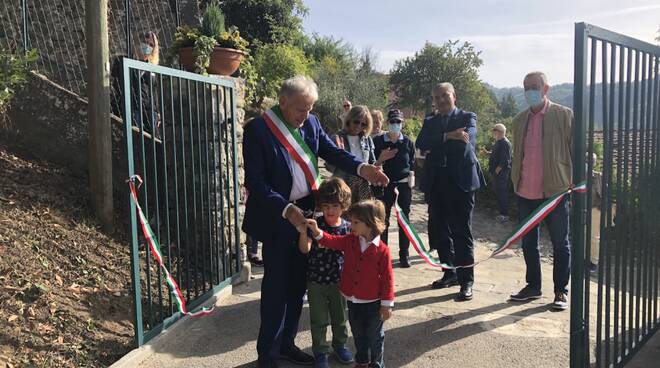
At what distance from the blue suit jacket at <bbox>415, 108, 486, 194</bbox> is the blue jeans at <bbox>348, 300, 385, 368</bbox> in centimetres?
204

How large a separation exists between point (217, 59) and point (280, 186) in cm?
224

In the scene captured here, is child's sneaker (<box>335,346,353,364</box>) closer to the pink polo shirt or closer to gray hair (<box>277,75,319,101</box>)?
gray hair (<box>277,75,319,101</box>)

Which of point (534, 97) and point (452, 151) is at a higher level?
point (534, 97)

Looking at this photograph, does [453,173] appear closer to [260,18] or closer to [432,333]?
[432,333]

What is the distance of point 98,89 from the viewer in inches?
177

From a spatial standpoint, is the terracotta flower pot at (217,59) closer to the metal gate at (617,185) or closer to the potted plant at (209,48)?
the potted plant at (209,48)

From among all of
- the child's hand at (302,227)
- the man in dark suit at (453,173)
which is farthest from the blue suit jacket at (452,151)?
the child's hand at (302,227)

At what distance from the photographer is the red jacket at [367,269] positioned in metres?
3.01

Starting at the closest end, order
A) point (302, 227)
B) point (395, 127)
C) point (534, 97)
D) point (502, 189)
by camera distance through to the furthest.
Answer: point (302, 227) < point (534, 97) < point (395, 127) < point (502, 189)

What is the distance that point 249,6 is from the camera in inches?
848

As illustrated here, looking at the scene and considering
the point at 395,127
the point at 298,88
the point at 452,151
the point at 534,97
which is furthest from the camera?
the point at 395,127

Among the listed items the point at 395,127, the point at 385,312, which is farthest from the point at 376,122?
the point at 385,312

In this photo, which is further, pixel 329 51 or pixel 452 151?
pixel 329 51

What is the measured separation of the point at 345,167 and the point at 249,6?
1975 cm
